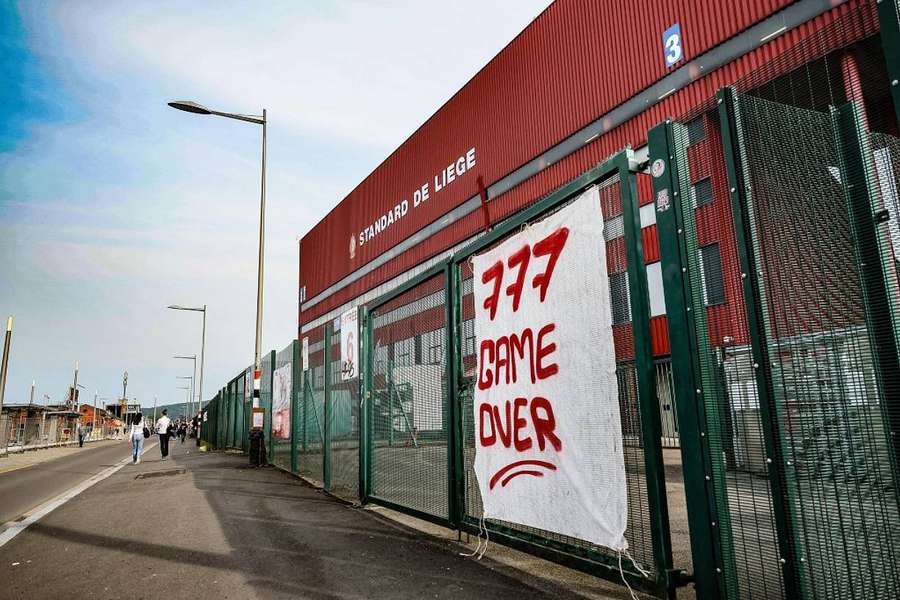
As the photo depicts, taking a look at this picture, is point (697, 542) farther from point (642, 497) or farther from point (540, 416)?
point (540, 416)

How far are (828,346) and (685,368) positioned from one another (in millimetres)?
663

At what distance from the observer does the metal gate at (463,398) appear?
3074mm

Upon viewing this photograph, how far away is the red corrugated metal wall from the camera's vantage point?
1445 cm

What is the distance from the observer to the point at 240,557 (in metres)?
4.43

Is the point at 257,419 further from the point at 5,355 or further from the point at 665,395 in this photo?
the point at 5,355

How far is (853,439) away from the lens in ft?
7.33

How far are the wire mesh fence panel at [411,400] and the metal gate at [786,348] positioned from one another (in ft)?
9.27

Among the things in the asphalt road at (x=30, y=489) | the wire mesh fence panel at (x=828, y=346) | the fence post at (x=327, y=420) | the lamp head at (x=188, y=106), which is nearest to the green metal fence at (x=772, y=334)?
the wire mesh fence panel at (x=828, y=346)

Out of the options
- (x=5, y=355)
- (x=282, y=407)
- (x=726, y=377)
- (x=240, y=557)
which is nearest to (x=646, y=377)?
(x=726, y=377)

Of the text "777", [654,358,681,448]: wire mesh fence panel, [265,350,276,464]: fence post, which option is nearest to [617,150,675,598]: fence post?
[654,358,681,448]: wire mesh fence panel

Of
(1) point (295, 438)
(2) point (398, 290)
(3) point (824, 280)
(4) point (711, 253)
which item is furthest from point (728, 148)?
(1) point (295, 438)

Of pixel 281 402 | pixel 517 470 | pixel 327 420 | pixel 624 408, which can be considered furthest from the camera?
pixel 281 402

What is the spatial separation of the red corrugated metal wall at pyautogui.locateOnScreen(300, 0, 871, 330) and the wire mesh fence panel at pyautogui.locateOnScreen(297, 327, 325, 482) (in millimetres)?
10926

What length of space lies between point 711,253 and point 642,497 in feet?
4.46
